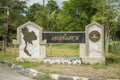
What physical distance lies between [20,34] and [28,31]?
1.51 feet

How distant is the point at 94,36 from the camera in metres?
17.2

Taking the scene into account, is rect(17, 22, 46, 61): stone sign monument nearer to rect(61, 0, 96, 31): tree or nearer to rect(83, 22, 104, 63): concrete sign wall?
rect(83, 22, 104, 63): concrete sign wall

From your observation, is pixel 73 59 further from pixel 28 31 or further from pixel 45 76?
pixel 45 76

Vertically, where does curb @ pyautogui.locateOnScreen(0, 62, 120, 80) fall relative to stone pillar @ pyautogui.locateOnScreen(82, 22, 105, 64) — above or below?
below

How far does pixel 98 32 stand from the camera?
17.3 m

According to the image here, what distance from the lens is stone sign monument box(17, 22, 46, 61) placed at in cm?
1714

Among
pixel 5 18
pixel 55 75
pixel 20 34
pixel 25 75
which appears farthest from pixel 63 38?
pixel 5 18

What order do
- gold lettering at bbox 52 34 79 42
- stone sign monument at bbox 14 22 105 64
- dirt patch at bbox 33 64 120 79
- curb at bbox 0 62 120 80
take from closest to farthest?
curb at bbox 0 62 120 80 → dirt patch at bbox 33 64 120 79 → stone sign monument at bbox 14 22 105 64 → gold lettering at bbox 52 34 79 42

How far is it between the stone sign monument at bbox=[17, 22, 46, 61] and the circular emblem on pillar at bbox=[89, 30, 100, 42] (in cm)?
247

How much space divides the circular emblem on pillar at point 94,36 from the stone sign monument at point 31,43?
247 cm

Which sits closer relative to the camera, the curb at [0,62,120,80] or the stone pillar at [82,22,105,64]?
the curb at [0,62,120,80]

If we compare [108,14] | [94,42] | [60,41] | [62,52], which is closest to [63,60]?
[60,41]

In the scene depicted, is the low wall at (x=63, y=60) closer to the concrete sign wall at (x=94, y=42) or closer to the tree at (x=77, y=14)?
the concrete sign wall at (x=94, y=42)

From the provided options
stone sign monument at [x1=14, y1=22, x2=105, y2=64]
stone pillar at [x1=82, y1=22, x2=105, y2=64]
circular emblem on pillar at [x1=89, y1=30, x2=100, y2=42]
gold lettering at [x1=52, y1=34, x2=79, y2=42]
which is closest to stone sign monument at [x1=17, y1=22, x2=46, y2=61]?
stone sign monument at [x1=14, y1=22, x2=105, y2=64]
